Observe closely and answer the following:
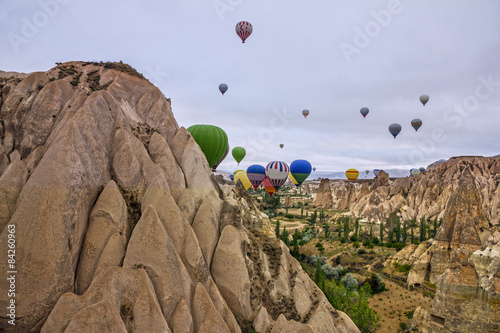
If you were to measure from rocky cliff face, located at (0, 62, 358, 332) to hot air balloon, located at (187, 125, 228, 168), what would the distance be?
7.97 m

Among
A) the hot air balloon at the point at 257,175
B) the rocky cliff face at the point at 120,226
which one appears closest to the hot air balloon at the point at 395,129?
the hot air balloon at the point at 257,175

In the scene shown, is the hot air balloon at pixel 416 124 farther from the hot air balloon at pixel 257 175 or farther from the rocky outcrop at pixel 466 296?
the rocky outcrop at pixel 466 296

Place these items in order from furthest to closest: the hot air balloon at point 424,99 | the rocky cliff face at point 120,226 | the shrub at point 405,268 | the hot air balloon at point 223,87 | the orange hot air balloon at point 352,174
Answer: the orange hot air balloon at point 352,174
the hot air balloon at point 424,99
the hot air balloon at point 223,87
the shrub at point 405,268
the rocky cliff face at point 120,226

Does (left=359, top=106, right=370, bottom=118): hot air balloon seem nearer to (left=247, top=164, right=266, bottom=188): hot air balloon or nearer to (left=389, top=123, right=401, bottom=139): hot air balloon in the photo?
(left=389, top=123, right=401, bottom=139): hot air balloon

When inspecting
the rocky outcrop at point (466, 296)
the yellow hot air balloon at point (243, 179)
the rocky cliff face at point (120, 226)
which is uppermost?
the yellow hot air balloon at point (243, 179)

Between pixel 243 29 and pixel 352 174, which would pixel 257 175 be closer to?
pixel 243 29

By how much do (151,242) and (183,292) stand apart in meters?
2.88

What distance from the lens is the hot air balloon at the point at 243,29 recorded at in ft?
166

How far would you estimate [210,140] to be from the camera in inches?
1184

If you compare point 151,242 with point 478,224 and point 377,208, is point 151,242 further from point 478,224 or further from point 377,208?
point 377,208

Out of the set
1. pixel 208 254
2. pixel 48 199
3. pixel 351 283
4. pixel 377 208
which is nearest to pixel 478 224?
pixel 351 283

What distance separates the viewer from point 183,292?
13461 mm

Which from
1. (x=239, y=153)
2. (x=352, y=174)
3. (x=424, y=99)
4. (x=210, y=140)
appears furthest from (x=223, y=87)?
(x=352, y=174)

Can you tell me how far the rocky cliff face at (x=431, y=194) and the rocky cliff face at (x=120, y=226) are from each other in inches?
3453
